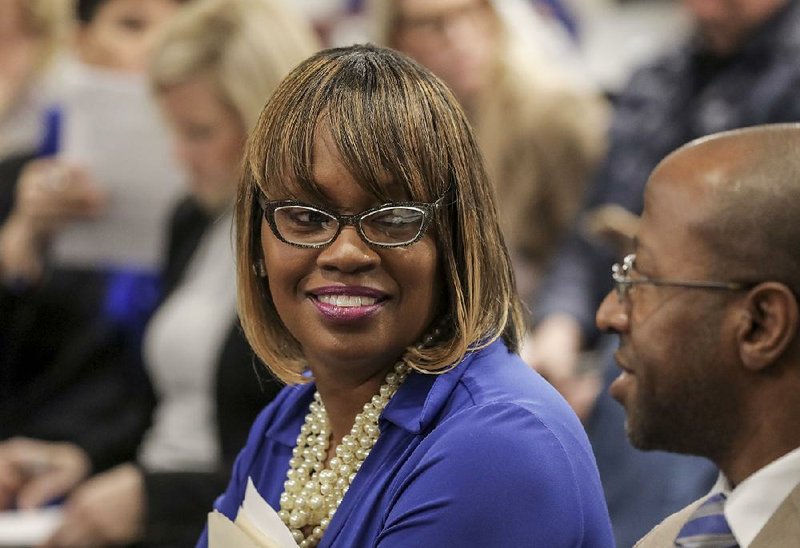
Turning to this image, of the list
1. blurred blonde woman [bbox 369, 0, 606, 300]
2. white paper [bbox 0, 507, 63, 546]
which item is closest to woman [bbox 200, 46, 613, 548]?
white paper [bbox 0, 507, 63, 546]

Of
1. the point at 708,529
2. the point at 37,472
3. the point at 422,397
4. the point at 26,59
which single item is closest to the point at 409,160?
the point at 422,397

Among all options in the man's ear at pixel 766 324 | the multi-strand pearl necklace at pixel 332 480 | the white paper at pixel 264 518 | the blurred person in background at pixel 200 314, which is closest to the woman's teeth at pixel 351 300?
the multi-strand pearl necklace at pixel 332 480

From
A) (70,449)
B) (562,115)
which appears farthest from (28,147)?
(562,115)

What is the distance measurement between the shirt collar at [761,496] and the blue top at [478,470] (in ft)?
0.52

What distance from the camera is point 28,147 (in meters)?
4.05

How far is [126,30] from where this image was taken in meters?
3.96

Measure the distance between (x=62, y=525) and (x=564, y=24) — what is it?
273cm

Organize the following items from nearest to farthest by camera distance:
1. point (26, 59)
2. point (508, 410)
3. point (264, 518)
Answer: point (508, 410) → point (264, 518) → point (26, 59)

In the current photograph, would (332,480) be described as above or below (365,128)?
below

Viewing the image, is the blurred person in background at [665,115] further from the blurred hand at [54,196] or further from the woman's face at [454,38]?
the blurred hand at [54,196]

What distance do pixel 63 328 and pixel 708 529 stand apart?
252 cm

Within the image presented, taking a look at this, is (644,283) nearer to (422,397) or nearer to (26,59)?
(422,397)

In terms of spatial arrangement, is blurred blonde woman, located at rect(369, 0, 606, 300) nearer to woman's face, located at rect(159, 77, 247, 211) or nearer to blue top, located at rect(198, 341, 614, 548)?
woman's face, located at rect(159, 77, 247, 211)

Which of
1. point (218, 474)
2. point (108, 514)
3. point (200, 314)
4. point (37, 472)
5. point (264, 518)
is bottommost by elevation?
point (37, 472)
